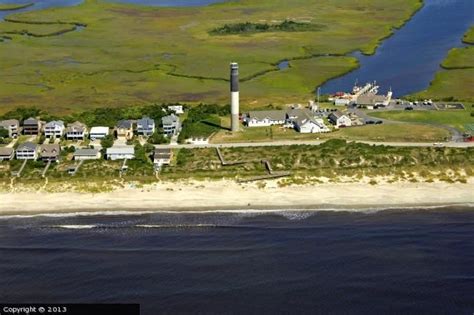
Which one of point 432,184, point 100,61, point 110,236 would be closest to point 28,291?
point 110,236

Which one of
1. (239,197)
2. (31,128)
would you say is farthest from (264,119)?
(31,128)

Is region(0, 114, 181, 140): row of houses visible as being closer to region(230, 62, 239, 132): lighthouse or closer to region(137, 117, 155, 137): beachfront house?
region(137, 117, 155, 137): beachfront house

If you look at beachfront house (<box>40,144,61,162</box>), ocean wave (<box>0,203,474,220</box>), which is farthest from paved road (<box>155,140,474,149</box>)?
ocean wave (<box>0,203,474,220</box>)

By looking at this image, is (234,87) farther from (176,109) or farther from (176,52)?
(176,52)

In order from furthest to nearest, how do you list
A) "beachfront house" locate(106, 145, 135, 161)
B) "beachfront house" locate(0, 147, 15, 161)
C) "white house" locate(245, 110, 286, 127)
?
"white house" locate(245, 110, 286, 127) → "beachfront house" locate(0, 147, 15, 161) → "beachfront house" locate(106, 145, 135, 161)

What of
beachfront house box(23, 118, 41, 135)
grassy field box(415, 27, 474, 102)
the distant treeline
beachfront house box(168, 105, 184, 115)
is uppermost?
beachfront house box(23, 118, 41, 135)

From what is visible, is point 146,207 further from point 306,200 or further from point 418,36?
point 418,36
